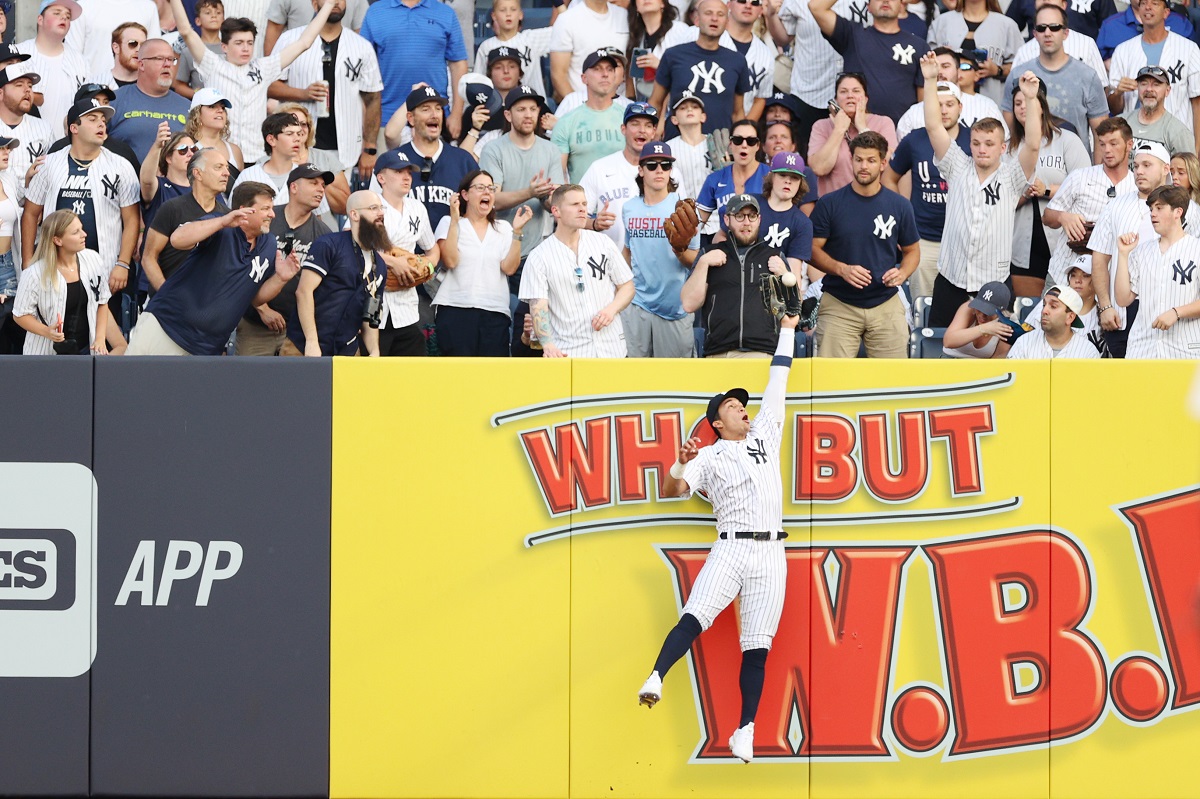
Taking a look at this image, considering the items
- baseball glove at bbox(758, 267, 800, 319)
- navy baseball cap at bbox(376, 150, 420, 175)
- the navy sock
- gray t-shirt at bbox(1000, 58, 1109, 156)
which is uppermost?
gray t-shirt at bbox(1000, 58, 1109, 156)

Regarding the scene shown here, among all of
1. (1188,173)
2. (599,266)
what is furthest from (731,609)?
(1188,173)

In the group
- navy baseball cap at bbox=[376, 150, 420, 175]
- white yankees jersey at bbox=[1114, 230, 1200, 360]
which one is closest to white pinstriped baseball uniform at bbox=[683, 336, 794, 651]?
white yankees jersey at bbox=[1114, 230, 1200, 360]

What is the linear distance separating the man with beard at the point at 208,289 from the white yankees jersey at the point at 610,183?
3.02 m

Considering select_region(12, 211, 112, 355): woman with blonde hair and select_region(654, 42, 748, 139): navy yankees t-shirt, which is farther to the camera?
select_region(654, 42, 748, 139): navy yankees t-shirt

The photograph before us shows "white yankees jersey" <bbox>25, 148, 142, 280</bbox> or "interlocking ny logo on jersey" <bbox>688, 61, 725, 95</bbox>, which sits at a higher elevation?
"interlocking ny logo on jersey" <bbox>688, 61, 725, 95</bbox>

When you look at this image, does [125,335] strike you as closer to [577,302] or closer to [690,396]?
[577,302]

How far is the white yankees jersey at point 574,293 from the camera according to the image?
9523 mm

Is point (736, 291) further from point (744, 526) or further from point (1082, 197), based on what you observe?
point (1082, 197)

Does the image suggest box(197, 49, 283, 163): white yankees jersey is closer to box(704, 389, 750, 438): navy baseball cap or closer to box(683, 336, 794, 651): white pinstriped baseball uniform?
box(704, 389, 750, 438): navy baseball cap

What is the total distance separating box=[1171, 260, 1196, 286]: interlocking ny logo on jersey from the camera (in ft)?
31.2

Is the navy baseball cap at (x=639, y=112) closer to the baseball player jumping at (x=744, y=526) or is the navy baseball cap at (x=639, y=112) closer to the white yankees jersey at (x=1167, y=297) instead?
the white yankees jersey at (x=1167, y=297)

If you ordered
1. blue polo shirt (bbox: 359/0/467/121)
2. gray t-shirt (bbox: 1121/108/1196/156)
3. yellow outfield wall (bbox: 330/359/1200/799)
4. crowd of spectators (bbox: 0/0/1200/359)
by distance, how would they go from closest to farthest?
1. yellow outfield wall (bbox: 330/359/1200/799)
2. crowd of spectators (bbox: 0/0/1200/359)
3. gray t-shirt (bbox: 1121/108/1196/156)
4. blue polo shirt (bbox: 359/0/467/121)

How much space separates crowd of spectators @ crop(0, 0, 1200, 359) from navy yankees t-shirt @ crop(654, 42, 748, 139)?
2cm

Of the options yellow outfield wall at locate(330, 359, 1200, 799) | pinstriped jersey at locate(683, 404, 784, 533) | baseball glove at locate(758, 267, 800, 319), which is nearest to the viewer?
pinstriped jersey at locate(683, 404, 784, 533)
